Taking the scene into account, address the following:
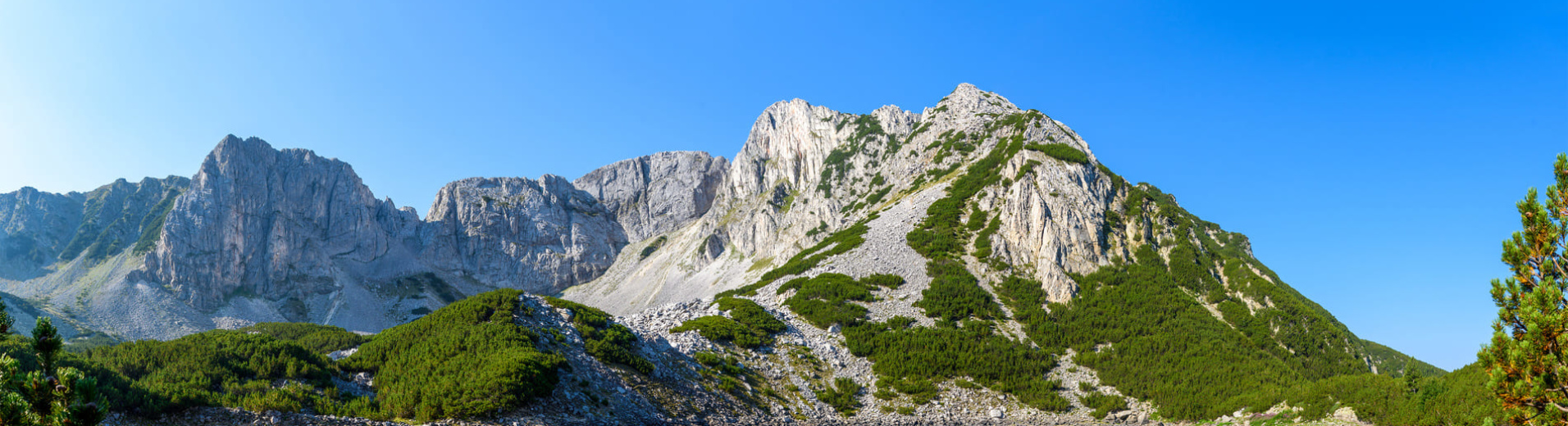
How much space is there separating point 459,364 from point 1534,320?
114 ft

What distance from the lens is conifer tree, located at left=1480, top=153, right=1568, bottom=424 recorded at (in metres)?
13.2

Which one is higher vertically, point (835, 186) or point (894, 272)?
point (835, 186)

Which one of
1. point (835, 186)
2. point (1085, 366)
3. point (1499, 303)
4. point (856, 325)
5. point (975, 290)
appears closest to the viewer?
point (1499, 303)

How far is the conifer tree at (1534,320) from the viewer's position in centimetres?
1321

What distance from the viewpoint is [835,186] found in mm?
137000

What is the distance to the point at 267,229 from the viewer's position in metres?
177

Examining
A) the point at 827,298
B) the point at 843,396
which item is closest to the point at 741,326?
the point at 843,396

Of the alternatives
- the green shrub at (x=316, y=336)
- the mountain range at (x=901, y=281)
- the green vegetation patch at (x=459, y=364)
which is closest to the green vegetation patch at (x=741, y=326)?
the mountain range at (x=901, y=281)

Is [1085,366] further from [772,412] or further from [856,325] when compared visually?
[772,412]

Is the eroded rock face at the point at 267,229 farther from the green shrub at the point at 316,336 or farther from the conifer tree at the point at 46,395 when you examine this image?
the conifer tree at the point at 46,395

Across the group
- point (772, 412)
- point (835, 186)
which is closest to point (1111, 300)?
point (772, 412)

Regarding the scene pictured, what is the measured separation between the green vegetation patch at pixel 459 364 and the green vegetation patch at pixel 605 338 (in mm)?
A: 3916

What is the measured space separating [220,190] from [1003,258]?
186058 mm

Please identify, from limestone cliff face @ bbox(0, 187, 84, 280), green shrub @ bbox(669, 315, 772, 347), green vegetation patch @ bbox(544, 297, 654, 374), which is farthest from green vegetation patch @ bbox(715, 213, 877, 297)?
limestone cliff face @ bbox(0, 187, 84, 280)
